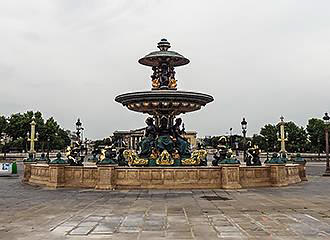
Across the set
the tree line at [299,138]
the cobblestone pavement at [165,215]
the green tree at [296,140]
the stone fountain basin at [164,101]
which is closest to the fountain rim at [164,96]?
the stone fountain basin at [164,101]

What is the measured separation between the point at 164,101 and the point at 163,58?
4.57 metres

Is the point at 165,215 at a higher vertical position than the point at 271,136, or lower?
lower

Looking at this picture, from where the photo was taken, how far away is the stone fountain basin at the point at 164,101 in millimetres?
22375

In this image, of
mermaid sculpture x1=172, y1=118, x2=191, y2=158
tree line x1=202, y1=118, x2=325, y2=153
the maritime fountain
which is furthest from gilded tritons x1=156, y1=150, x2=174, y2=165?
tree line x1=202, y1=118, x2=325, y2=153

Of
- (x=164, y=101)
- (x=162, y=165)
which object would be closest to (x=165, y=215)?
(x=162, y=165)

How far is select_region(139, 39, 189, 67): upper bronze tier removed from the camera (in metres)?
25.8

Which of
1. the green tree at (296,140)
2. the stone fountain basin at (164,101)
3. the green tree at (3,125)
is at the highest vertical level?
the green tree at (3,125)

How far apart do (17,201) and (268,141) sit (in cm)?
9413

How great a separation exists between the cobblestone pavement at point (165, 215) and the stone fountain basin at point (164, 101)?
6.95 m

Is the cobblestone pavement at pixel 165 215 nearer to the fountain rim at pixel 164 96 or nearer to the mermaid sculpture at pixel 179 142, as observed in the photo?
the mermaid sculpture at pixel 179 142

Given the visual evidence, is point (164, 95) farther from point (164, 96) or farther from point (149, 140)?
point (149, 140)

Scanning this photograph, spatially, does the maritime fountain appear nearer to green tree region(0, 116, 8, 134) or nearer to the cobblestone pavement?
the cobblestone pavement

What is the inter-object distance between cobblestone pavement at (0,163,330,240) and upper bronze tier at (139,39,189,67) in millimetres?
11422

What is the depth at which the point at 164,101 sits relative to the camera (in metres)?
22.6
